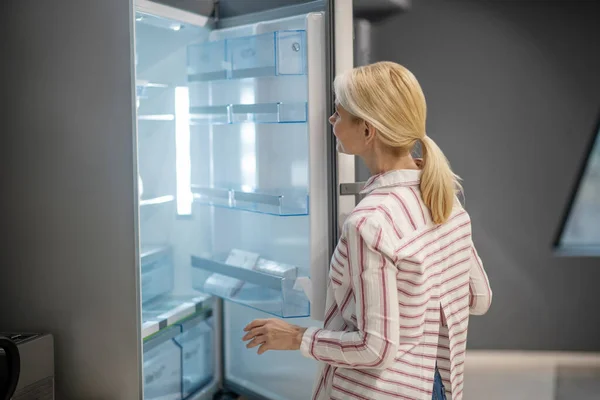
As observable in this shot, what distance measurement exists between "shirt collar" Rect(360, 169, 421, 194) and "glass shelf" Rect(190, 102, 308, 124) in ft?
2.13

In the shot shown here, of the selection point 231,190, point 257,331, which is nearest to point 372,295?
point 257,331

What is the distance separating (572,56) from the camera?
317 centimetres

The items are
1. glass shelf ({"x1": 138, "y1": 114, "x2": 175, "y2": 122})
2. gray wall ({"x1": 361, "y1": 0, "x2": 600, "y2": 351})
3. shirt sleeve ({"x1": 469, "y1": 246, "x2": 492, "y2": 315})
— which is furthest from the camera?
gray wall ({"x1": 361, "y1": 0, "x2": 600, "y2": 351})

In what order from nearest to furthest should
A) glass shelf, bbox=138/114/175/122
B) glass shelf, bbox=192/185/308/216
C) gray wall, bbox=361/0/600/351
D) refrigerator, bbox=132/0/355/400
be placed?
refrigerator, bbox=132/0/355/400, glass shelf, bbox=192/185/308/216, glass shelf, bbox=138/114/175/122, gray wall, bbox=361/0/600/351

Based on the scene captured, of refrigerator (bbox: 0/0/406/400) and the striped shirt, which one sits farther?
refrigerator (bbox: 0/0/406/400)

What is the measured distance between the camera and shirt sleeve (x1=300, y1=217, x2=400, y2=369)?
125cm

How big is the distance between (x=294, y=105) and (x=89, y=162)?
62 cm

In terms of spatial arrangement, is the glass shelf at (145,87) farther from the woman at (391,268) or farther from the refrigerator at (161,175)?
the woman at (391,268)

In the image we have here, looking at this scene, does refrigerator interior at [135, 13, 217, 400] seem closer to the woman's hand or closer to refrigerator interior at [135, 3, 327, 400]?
refrigerator interior at [135, 3, 327, 400]

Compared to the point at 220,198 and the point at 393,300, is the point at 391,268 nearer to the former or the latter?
the point at 393,300

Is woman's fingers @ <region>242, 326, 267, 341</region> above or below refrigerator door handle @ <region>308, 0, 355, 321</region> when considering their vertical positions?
below

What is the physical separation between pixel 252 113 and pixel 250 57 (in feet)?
0.61

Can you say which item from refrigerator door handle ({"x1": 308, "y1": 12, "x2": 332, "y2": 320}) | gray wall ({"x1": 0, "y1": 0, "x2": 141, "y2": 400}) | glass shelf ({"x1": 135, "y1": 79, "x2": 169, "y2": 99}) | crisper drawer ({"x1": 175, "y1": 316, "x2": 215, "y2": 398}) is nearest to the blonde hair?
refrigerator door handle ({"x1": 308, "y1": 12, "x2": 332, "y2": 320})

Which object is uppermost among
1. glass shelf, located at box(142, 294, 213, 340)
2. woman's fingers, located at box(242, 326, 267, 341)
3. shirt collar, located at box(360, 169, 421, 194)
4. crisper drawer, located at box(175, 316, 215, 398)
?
shirt collar, located at box(360, 169, 421, 194)
